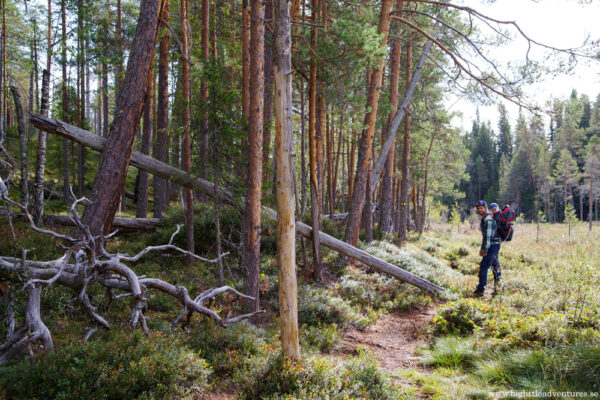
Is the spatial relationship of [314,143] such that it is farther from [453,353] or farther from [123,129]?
[453,353]

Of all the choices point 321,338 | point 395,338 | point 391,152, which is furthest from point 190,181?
point 391,152

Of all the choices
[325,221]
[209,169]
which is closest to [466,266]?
[325,221]

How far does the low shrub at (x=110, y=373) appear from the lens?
3646 millimetres

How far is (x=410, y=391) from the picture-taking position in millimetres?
4598

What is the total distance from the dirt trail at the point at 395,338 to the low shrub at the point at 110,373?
332 cm

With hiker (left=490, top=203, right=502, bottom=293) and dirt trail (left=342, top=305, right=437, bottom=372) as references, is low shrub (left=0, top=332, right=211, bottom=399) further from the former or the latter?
hiker (left=490, top=203, right=502, bottom=293)

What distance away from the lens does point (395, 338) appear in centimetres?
741

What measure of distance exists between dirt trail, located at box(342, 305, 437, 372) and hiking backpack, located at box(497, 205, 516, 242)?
2.84 meters

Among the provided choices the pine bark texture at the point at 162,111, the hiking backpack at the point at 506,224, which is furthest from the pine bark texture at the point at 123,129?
the hiking backpack at the point at 506,224

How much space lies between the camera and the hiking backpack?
30.7 feet

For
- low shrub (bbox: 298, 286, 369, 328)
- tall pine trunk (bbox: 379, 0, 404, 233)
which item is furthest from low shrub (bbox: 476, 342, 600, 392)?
tall pine trunk (bbox: 379, 0, 404, 233)

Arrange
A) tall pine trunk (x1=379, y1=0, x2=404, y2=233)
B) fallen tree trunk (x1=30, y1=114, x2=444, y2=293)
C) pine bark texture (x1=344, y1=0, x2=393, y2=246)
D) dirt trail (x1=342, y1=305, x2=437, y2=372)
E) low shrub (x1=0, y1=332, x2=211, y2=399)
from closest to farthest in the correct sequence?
low shrub (x1=0, y1=332, x2=211, y2=399), dirt trail (x1=342, y1=305, x2=437, y2=372), fallen tree trunk (x1=30, y1=114, x2=444, y2=293), pine bark texture (x1=344, y1=0, x2=393, y2=246), tall pine trunk (x1=379, y1=0, x2=404, y2=233)

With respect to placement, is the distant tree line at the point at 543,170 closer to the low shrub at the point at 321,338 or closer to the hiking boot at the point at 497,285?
the hiking boot at the point at 497,285

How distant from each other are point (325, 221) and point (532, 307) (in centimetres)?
742
